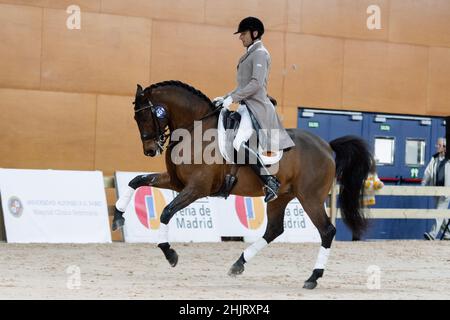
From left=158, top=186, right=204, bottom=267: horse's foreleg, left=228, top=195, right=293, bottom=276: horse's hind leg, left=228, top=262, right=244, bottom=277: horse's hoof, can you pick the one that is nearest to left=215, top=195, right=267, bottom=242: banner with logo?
left=228, top=195, right=293, bottom=276: horse's hind leg

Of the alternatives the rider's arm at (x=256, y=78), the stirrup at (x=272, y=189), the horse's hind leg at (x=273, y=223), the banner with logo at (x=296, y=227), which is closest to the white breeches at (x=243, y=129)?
the rider's arm at (x=256, y=78)

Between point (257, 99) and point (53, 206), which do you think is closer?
point (257, 99)

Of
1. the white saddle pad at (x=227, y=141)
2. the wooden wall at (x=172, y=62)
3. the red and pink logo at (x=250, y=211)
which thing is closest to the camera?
the white saddle pad at (x=227, y=141)

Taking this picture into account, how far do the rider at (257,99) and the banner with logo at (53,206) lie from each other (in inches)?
164

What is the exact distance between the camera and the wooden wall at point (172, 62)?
14.3 m

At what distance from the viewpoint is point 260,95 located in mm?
9594

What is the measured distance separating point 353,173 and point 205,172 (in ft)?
6.81

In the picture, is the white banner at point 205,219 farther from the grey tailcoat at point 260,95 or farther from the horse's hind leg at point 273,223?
the grey tailcoat at point 260,95

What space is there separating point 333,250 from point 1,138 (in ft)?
17.4

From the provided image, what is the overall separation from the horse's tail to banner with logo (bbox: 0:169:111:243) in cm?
413

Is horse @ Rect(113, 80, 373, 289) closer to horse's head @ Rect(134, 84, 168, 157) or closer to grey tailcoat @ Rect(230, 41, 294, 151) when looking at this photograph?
horse's head @ Rect(134, 84, 168, 157)

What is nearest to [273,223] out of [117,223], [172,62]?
[117,223]

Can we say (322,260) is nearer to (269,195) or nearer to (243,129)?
(269,195)
